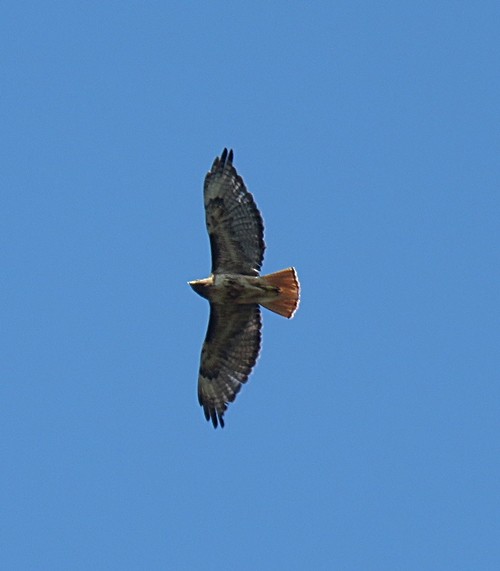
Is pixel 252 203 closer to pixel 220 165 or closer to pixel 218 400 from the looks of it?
pixel 220 165

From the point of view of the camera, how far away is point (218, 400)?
2256cm

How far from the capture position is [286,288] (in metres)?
21.1

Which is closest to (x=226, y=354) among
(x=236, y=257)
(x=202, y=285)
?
(x=202, y=285)

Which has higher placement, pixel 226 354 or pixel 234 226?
pixel 234 226

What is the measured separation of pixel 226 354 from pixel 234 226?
2051 mm

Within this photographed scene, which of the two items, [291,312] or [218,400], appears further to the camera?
[218,400]

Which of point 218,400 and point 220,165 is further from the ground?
point 220,165

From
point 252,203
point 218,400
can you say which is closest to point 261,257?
point 252,203

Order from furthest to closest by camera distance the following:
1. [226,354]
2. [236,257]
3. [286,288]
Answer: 1. [226,354]
2. [236,257]
3. [286,288]

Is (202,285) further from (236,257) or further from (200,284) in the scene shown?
(236,257)

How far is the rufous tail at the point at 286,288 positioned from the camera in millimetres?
21062

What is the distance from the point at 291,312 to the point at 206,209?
183cm

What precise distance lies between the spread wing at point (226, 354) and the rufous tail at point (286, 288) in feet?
2.63

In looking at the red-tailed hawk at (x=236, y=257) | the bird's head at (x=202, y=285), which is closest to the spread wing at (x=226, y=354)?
the red-tailed hawk at (x=236, y=257)
